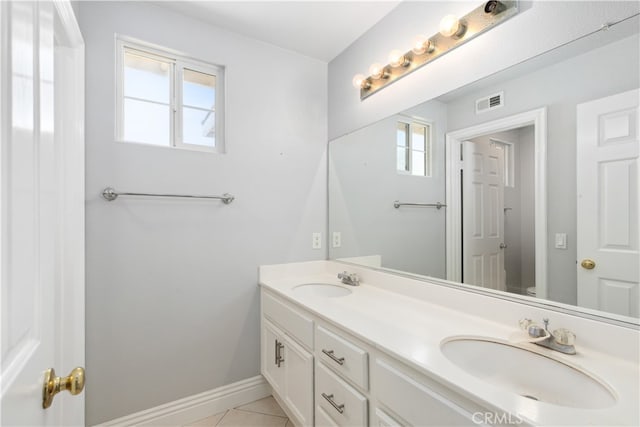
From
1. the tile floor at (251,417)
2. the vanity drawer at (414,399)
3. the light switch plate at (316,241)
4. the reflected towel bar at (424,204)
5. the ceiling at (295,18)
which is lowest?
the tile floor at (251,417)

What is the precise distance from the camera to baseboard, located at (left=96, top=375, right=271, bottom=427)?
162cm

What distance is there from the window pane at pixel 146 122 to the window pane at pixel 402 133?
1.40 meters

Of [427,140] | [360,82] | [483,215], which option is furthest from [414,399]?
[360,82]

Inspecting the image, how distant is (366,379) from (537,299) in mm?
713

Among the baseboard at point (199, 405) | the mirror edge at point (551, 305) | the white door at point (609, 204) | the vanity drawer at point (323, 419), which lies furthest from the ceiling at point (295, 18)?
the baseboard at point (199, 405)

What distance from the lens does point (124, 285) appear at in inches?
62.5

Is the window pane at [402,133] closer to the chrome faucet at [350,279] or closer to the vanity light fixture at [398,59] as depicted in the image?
the vanity light fixture at [398,59]

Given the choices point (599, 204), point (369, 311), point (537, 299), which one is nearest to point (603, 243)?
point (599, 204)

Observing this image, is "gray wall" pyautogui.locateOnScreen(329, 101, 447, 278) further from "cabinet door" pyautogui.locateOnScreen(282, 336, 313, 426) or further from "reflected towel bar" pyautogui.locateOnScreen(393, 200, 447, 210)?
"cabinet door" pyautogui.locateOnScreen(282, 336, 313, 426)

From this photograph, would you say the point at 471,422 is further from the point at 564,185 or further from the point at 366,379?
the point at 564,185

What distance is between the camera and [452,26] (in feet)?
4.33

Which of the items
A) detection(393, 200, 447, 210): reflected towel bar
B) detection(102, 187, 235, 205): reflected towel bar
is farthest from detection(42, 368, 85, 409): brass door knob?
detection(393, 200, 447, 210): reflected towel bar

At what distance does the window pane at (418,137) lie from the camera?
1.59m

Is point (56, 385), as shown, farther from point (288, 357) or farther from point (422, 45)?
point (422, 45)
